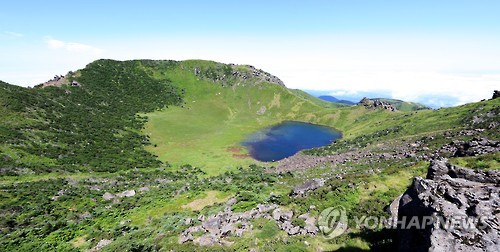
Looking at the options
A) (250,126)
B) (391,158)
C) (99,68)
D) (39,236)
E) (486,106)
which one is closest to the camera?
(39,236)

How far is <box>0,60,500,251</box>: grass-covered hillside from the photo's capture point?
1296 inches

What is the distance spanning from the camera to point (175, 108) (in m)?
182

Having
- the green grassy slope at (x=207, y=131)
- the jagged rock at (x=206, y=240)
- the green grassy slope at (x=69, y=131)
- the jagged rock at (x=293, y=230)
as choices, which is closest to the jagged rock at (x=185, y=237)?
the jagged rock at (x=206, y=240)

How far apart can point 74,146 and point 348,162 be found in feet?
294

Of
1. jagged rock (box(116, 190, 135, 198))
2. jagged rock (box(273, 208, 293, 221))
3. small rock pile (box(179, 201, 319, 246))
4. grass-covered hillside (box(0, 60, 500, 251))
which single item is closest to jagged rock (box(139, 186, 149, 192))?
grass-covered hillside (box(0, 60, 500, 251))

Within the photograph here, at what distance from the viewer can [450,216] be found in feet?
53.5

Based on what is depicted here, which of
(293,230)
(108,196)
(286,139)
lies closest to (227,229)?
(293,230)

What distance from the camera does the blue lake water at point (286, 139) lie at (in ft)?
373

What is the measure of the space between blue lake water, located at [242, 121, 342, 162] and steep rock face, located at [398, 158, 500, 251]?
83895 millimetres

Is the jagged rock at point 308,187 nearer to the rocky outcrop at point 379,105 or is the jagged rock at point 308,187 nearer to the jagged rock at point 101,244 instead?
the jagged rock at point 101,244

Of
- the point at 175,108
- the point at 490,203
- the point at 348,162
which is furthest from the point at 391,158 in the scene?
the point at 175,108

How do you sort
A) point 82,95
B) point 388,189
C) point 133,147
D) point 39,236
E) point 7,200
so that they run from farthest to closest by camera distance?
point 82,95
point 133,147
point 7,200
point 39,236
point 388,189

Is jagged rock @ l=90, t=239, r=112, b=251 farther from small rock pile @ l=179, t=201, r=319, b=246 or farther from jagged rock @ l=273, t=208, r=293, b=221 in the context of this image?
jagged rock @ l=273, t=208, r=293, b=221

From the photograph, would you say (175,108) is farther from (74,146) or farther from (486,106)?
(486,106)
